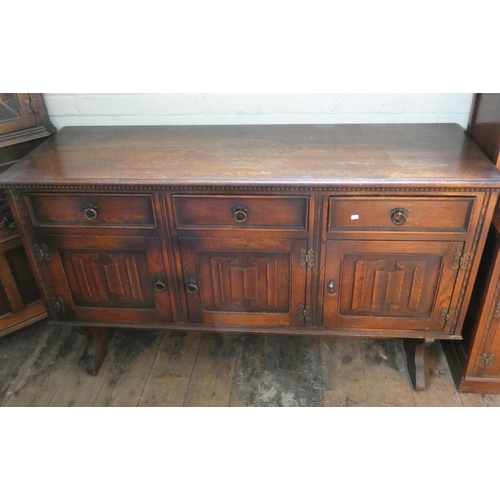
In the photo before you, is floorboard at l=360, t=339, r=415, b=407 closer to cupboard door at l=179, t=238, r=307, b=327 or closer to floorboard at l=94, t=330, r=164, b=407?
cupboard door at l=179, t=238, r=307, b=327

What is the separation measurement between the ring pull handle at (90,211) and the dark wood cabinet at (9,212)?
1.49ft

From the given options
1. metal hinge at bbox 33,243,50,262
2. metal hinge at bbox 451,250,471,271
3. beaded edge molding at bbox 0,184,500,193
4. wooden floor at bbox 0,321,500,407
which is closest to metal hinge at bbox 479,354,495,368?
wooden floor at bbox 0,321,500,407

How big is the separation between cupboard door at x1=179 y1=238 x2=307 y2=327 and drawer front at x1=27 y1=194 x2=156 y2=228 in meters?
0.15

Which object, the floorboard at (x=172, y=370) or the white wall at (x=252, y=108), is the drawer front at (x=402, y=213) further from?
the floorboard at (x=172, y=370)

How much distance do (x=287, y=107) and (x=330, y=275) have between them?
63cm

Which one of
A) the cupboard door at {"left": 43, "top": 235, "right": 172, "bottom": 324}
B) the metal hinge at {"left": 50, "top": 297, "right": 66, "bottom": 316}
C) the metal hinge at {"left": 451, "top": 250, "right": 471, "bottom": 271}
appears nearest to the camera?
the metal hinge at {"left": 451, "top": 250, "right": 471, "bottom": 271}

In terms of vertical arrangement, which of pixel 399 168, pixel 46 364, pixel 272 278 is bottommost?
pixel 46 364

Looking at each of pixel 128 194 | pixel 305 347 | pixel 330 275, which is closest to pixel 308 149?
pixel 330 275

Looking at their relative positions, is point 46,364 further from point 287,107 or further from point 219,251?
point 287,107

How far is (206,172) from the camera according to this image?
132 centimetres

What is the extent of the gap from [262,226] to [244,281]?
21cm

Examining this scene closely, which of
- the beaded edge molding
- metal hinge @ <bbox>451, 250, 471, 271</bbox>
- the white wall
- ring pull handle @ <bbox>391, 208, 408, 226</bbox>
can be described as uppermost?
the white wall

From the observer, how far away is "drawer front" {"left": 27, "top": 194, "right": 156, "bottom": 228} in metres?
1.35

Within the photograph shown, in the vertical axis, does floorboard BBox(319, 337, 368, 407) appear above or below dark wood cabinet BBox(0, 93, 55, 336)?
below
